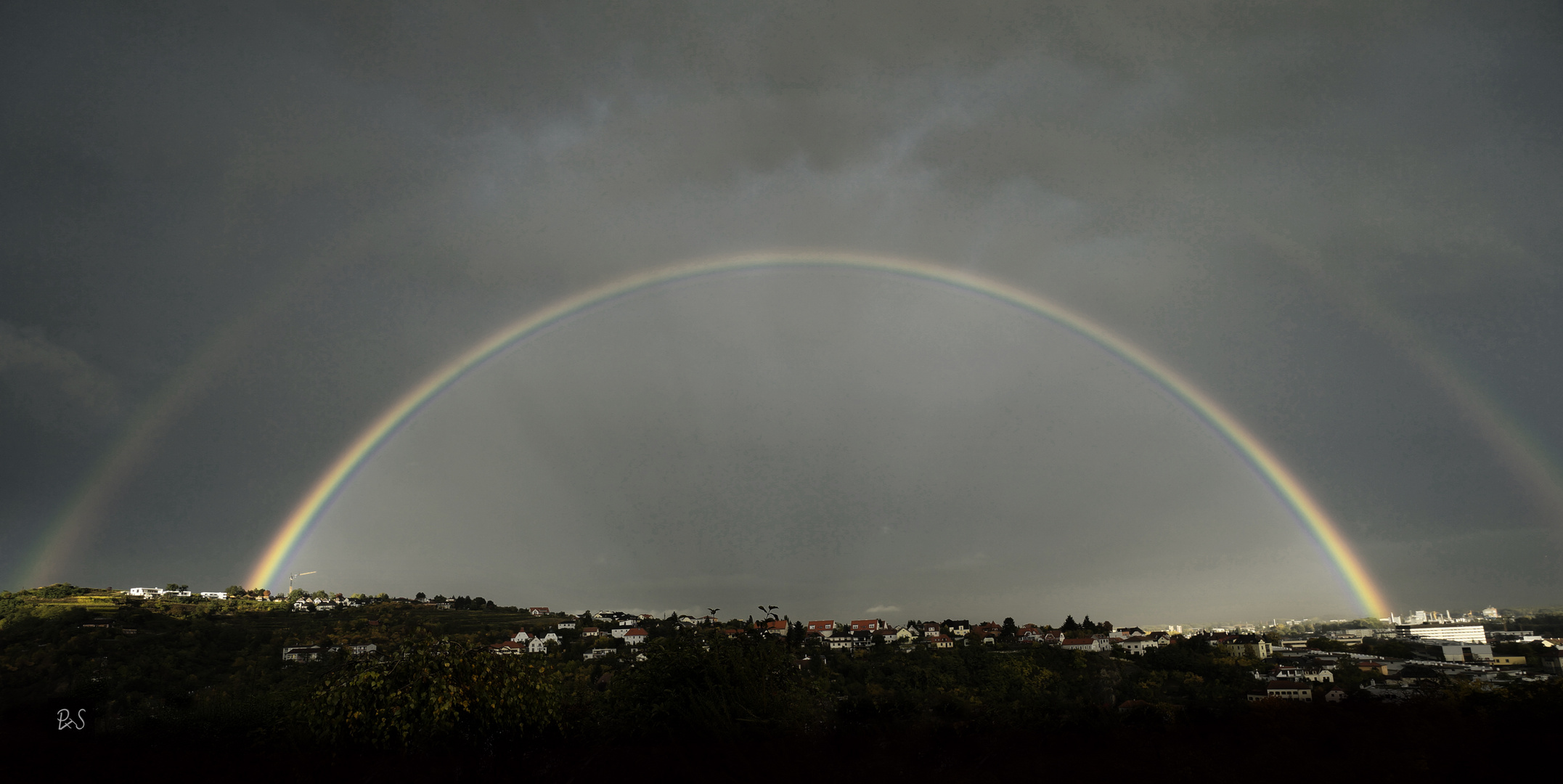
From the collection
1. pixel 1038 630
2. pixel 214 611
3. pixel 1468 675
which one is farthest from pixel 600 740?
pixel 214 611

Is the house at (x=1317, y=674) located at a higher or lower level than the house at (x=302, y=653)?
lower

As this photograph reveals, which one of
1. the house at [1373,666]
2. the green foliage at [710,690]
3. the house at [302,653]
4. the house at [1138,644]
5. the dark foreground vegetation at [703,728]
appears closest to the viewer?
the dark foreground vegetation at [703,728]

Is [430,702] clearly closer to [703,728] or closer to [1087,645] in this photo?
[703,728]

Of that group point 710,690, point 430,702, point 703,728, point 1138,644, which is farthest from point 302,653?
point 1138,644

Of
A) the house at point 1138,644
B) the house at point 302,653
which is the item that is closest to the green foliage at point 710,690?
the house at point 302,653

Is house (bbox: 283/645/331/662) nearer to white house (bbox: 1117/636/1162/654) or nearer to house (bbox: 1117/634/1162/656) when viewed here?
house (bbox: 1117/634/1162/656)

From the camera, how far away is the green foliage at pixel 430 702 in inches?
419

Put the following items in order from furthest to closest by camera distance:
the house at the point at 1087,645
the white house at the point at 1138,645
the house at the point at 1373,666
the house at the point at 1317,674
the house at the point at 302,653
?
the house at the point at 1087,645, the white house at the point at 1138,645, the house at the point at 302,653, the house at the point at 1317,674, the house at the point at 1373,666

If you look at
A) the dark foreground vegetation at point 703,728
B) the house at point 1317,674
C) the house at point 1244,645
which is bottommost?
the house at point 1317,674

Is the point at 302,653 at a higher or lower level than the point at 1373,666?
higher

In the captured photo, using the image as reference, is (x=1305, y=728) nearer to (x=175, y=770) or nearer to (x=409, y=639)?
(x=409, y=639)

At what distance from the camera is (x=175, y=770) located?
1079cm

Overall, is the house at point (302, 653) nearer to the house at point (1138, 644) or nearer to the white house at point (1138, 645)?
the house at point (1138, 644)

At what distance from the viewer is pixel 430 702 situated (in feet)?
35.1
